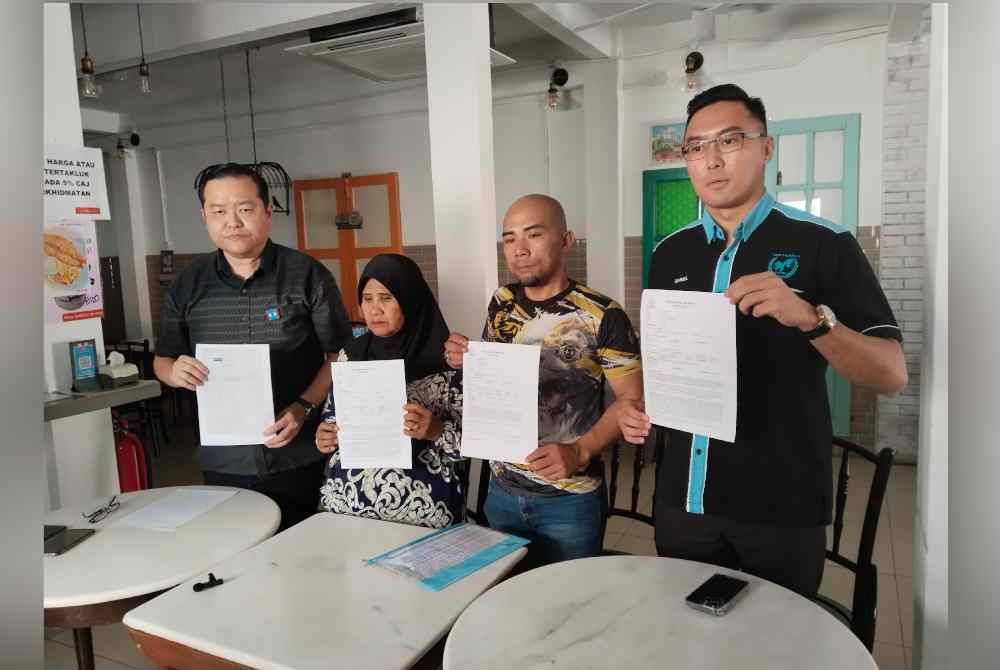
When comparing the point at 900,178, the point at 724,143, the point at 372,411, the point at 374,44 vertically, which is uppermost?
the point at 374,44

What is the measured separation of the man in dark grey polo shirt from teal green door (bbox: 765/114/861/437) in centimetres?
324

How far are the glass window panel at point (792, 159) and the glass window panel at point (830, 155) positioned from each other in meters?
0.11

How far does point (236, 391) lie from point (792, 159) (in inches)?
151

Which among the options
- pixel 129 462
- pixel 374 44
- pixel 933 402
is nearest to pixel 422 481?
pixel 933 402

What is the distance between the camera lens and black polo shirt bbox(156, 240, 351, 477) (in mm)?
2008

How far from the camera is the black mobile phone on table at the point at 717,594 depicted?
1232mm

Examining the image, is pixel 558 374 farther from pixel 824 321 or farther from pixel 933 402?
pixel 933 402

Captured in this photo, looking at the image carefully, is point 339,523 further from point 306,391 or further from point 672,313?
point 672,313

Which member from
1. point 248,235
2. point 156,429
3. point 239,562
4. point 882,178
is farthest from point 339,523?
point 156,429

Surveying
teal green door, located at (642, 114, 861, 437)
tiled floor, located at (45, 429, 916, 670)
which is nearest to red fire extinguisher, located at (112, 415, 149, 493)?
tiled floor, located at (45, 429, 916, 670)

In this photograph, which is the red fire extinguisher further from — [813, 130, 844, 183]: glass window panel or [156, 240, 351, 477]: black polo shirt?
[813, 130, 844, 183]: glass window panel

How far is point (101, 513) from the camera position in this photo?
1.88m

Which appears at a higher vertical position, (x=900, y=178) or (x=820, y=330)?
(x=900, y=178)
